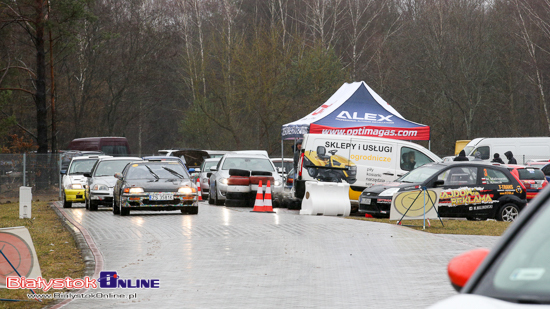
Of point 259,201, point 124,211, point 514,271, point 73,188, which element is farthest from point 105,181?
point 514,271

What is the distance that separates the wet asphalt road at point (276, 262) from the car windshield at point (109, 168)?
6028mm

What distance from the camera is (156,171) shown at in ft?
64.5

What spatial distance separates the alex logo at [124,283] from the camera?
8695 mm

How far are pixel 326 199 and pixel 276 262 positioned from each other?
896 cm

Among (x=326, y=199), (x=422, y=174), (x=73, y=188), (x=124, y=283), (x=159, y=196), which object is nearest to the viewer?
(x=124, y=283)

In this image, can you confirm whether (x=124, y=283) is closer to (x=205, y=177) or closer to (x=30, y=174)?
(x=205, y=177)

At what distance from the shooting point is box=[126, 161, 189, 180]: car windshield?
19312mm

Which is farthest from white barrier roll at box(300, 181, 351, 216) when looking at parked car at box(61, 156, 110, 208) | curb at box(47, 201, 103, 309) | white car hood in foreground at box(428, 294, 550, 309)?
white car hood in foreground at box(428, 294, 550, 309)

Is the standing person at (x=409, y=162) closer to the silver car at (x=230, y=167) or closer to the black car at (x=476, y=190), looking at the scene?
the black car at (x=476, y=190)

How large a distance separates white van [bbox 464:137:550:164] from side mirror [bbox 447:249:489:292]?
3171 centimetres

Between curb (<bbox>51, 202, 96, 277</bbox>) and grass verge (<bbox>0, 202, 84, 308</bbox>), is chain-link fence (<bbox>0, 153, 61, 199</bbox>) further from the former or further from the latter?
curb (<bbox>51, 202, 96, 277</bbox>)

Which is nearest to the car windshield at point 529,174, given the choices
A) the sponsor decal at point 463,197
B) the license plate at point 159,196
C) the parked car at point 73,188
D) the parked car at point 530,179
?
the parked car at point 530,179

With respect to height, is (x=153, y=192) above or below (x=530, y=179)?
below

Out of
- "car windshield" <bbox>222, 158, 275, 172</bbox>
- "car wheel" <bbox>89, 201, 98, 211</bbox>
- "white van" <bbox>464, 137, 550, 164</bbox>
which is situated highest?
"white van" <bbox>464, 137, 550, 164</bbox>
